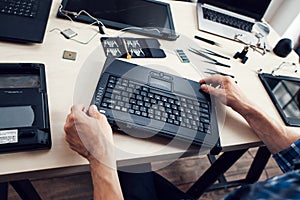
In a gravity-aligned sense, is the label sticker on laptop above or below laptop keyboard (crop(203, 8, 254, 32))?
below

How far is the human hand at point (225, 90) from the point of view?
31.0 inches

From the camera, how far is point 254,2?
1.12 meters

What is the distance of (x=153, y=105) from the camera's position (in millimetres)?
699

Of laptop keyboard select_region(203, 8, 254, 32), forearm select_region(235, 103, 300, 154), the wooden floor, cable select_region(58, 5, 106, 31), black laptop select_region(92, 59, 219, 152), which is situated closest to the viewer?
black laptop select_region(92, 59, 219, 152)

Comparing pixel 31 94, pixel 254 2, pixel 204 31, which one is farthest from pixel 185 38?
pixel 31 94

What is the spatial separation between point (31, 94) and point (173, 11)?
679 mm

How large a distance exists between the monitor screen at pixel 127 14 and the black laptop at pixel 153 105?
0.23 metres

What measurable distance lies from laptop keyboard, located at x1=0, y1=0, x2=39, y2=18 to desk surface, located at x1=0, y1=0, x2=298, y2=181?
0.21 feet

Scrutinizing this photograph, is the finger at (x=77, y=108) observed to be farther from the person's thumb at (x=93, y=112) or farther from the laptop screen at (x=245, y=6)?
the laptop screen at (x=245, y=6)

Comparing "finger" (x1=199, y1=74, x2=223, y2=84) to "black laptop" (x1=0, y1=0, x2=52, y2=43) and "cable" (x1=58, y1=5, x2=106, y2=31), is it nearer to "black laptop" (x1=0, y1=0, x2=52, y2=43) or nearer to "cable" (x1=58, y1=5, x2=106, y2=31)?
"cable" (x1=58, y1=5, x2=106, y2=31)

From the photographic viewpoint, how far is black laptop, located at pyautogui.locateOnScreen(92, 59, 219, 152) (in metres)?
0.66

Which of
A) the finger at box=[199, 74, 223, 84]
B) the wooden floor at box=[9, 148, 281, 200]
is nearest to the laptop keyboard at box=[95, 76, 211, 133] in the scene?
the finger at box=[199, 74, 223, 84]

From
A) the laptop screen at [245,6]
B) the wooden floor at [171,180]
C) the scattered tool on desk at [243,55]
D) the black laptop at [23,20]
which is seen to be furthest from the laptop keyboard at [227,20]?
the wooden floor at [171,180]

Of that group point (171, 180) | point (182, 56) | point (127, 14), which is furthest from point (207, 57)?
point (171, 180)
